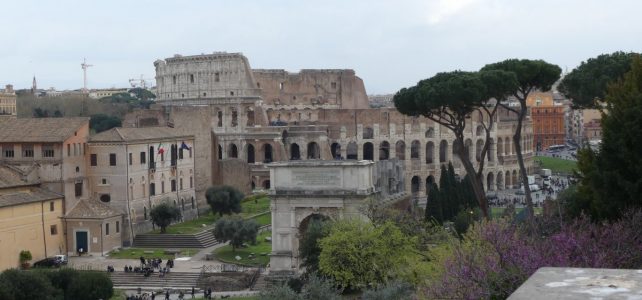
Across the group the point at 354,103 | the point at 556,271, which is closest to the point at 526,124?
the point at 354,103

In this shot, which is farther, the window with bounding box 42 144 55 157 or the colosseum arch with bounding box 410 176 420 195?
the colosseum arch with bounding box 410 176 420 195

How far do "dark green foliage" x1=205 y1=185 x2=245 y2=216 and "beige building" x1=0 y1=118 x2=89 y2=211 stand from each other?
7.51 meters

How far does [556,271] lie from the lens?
7723 mm

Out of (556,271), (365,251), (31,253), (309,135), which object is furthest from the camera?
(309,135)

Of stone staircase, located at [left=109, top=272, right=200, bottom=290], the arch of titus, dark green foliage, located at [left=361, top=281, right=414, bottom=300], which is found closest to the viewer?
dark green foliage, located at [left=361, top=281, right=414, bottom=300]

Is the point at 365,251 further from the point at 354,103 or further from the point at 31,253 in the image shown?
the point at 354,103

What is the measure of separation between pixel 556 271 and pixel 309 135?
239 ft

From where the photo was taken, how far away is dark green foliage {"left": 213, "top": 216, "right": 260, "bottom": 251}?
42094mm

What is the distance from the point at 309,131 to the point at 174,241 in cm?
3634

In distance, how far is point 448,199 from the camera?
47.9m

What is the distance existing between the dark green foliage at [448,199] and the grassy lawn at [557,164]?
134 feet

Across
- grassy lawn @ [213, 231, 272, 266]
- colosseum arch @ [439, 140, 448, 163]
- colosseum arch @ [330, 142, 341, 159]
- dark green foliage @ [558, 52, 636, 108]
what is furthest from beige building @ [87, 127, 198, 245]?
colosseum arch @ [439, 140, 448, 163]

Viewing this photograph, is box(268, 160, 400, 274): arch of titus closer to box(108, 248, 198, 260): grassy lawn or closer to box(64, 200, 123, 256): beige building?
box(108, 248, 198, 260): grassy lawn

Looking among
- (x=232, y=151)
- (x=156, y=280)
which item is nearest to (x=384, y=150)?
(x=232, y=151)
